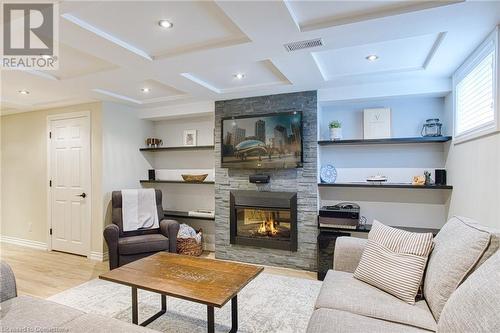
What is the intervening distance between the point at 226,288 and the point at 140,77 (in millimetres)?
2362

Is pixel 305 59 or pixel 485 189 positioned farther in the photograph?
pixel 305 59

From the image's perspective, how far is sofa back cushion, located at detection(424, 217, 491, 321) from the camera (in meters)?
1.48

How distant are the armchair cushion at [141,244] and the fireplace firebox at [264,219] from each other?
0.96 m

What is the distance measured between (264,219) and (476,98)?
2707 mm

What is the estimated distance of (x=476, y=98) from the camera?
251cm

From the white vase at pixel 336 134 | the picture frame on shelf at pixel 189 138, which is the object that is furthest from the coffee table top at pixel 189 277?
the picture frame on shelf at pixel 189 138

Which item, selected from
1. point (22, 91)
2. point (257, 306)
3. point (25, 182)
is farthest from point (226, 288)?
point (25, 182)

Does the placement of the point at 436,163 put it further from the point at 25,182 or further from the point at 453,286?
the point at 25,182

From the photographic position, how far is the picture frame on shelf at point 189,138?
4.74 metres

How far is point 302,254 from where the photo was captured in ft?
12.2

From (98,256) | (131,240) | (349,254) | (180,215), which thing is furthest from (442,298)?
(98,256)

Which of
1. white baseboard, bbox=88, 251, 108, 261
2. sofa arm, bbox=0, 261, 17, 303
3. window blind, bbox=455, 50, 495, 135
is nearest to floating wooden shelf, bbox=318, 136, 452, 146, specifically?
window blind, bbox=455, 50, 495, 135

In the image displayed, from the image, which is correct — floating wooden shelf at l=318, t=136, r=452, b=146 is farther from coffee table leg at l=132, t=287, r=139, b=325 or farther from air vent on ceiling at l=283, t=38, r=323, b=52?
coffee table leg at l=132, t=287, r=139, b=325

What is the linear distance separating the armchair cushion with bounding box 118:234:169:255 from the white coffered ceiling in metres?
1.92
